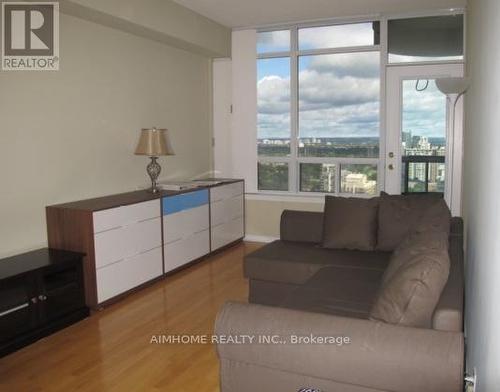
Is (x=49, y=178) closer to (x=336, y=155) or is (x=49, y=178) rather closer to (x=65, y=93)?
(x=65, y=93)

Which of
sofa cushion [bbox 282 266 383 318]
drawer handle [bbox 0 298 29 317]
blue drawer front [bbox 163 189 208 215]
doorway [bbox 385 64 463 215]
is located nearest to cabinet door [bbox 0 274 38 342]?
drawer handle [bbox 0 298 29 317]

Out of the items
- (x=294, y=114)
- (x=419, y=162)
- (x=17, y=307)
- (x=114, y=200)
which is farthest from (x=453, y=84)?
(x=17, y=307)

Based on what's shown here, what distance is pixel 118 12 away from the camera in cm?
404

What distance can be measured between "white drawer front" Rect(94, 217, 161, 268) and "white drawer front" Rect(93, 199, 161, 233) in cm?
4

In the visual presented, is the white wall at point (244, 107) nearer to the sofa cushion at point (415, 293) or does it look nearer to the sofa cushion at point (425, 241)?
the sofa cushion at point (425, 241)

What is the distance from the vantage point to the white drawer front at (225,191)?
213 inches

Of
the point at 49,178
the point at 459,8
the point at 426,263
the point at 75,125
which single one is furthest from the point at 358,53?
the point at 426,263

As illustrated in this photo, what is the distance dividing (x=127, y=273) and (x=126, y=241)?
28 cm

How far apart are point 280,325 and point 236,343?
0.21 m

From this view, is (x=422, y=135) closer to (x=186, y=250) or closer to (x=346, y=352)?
(x=186, y=250)

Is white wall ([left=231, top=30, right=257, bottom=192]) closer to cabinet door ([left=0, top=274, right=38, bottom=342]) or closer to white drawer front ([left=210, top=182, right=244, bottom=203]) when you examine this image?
white drawer front ([left=210, top=182, right=244, bottom=203])

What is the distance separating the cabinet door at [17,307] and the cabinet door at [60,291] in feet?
0.26

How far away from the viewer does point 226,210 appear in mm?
5738

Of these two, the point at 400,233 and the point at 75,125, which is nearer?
the point at 400,233
